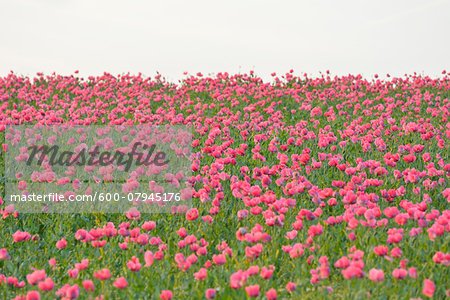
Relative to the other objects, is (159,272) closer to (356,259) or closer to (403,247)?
(356,259)

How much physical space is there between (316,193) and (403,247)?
1.13 metres

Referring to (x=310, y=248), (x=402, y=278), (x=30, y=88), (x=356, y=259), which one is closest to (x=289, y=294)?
(x=310, y=248)

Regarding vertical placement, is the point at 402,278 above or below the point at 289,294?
above

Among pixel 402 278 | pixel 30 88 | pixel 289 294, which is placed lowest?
pixel 289 294

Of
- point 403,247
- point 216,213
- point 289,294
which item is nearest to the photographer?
point 289,294

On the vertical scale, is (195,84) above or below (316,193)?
above

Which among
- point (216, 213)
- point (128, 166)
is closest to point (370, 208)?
point (216, 213)

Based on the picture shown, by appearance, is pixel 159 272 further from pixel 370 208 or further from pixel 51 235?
pixel 370 208

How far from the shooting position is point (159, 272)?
4.49 metres

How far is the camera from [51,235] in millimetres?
5645

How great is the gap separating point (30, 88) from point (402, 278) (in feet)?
47.8

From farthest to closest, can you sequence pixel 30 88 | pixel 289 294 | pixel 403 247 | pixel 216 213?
pixel 30 88 < pixel 216 213 < pixel 403 247 < pixel 289 294

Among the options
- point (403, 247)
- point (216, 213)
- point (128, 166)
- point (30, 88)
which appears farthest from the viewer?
point (30, 88)

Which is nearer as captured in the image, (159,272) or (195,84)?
(159,272)
